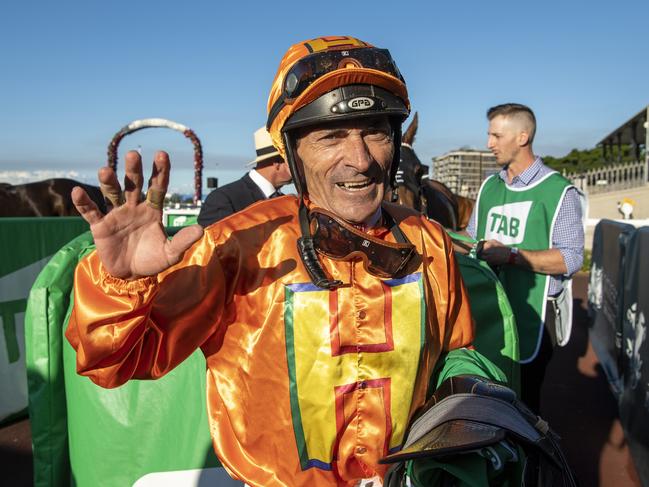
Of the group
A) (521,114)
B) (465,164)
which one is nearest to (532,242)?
(521,114)

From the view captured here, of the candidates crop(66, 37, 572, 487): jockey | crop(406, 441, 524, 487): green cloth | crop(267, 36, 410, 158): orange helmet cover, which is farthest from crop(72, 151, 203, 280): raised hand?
crop(406, 441, 524, 487): green cloth

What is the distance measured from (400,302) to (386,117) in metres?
0.57

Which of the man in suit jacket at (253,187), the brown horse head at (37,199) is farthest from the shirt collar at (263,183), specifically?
the brown horse head at (37,199)

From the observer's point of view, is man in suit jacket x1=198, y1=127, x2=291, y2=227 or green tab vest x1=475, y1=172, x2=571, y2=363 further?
man in suit jacket x1=198, y1=127, x2=291, y2=227

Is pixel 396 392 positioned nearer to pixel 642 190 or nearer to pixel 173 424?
pixel 173 424

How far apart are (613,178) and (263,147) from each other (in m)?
30.4

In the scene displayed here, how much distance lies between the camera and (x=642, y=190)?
22984mm

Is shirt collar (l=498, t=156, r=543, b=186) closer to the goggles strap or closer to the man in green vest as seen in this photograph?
the man in green vest

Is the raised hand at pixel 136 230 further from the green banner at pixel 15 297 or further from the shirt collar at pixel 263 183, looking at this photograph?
the green banner at pixel 15 297

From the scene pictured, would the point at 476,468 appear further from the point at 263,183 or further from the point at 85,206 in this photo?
the point at 263,183

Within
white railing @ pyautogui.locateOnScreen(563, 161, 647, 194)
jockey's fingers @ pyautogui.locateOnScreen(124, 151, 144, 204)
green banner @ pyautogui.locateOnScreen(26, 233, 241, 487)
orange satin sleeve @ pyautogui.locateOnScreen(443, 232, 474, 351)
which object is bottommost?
green banner @ pyautogui.locateOnScreen(26, 233, 241, 487)

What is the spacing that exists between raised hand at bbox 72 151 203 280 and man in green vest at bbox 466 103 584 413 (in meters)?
2.11

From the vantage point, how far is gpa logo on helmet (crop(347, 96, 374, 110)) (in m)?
1.53

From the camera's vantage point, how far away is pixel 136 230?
4.05ft
